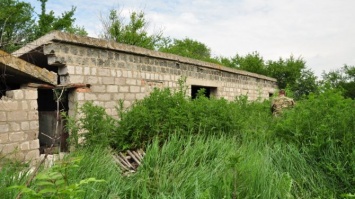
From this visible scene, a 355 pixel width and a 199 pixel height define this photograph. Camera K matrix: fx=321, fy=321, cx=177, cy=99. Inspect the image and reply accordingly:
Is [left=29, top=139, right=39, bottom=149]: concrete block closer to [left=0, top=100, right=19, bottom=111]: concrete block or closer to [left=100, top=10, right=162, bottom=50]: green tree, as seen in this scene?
[left=0, top=100, right=19, bottom=111]: concrete block

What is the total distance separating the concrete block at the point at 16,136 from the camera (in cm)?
509

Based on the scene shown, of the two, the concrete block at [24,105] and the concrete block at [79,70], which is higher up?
the concrete block at [79,70]

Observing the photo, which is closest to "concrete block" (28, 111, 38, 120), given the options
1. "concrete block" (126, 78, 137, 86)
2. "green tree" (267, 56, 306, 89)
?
"concrete block" (126, 78, 137, 86)

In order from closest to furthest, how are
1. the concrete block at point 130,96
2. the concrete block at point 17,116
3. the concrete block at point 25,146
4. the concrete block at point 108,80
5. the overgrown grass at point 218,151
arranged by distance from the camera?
the overgrown grass at point 218,151 → the concrete block at point 17,116 → the concrete block at point 25,146 → the concrete block at point 108,80 → the concrete block at point 130,96

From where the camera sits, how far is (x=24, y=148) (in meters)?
5.26

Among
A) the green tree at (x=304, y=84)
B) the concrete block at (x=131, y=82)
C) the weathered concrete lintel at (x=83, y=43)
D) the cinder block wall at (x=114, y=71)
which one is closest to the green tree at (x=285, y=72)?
the green tree at (x=304, y=84)

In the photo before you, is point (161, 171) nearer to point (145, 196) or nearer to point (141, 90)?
point (145, 196)

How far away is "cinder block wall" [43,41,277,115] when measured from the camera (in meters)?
6.01

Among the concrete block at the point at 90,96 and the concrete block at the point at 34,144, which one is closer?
the concrete block at the point at 34,144

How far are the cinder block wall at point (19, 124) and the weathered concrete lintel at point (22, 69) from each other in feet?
0.87

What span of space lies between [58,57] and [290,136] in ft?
14.2

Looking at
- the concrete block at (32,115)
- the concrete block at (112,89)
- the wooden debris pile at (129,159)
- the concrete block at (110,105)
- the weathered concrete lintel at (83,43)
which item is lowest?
the wooden debris pile at (129,159)

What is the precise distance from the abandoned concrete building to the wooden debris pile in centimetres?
107

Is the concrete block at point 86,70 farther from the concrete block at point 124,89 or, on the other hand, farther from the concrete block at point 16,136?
the concrete block at point 16,136
